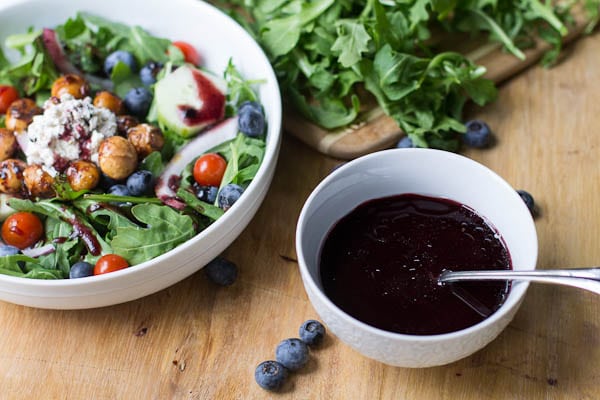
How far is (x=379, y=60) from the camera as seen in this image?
74.0 inches

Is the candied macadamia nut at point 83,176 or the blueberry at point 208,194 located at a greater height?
the candied macadamia nut at point 83,176

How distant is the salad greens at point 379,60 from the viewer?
1882 millimetres

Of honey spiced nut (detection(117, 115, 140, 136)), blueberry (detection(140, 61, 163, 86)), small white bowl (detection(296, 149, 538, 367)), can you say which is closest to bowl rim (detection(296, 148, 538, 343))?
small white bowl (detection(296, 149, 538, 367))

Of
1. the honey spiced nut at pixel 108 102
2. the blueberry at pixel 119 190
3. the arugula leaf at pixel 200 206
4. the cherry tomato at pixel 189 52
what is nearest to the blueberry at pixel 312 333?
the arugula leaf at pixel 200 206

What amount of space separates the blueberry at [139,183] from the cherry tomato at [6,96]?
0.48 metres

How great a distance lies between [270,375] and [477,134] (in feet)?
2.89

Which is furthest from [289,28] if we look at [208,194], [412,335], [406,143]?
[412,335]

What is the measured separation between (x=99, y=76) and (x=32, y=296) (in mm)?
808

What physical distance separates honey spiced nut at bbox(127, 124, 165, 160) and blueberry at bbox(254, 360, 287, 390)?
624mm

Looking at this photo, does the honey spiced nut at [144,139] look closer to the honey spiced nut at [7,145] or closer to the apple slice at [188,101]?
the apple slice at [188,101]

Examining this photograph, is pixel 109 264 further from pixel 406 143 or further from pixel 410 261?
pixel 406 143

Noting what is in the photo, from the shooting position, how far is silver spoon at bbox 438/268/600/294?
4.12ft

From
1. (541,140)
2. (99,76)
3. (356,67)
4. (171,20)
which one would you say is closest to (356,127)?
(356,67)

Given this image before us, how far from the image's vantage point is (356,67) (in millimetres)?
1888
